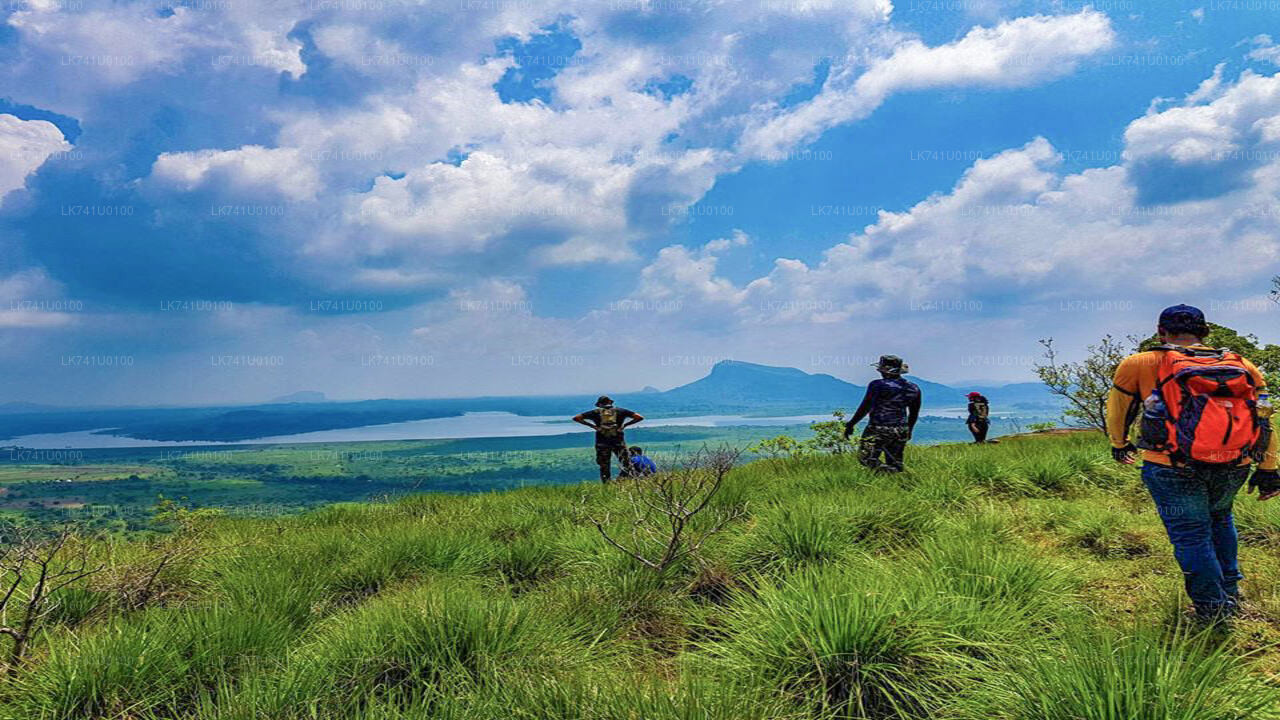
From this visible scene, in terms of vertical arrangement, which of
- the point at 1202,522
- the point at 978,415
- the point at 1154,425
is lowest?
the point at 978,415

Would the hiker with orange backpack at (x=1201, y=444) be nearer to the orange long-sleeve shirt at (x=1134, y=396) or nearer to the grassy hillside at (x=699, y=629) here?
the orange long-sleeve shirt at (x=1134, y=396)

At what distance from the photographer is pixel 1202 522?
11.8 feet

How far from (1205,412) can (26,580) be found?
10.0 m

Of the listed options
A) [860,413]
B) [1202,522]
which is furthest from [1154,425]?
[860,413]

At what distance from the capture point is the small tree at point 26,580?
3391mm

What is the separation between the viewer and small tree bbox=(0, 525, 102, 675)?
11.1 ft

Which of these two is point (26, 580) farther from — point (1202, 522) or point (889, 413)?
point (889, 413)

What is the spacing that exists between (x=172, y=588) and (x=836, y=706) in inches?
262

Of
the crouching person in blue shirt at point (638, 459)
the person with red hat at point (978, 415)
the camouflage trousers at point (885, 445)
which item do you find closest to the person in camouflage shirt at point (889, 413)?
the camouflage trousers at point (885, 445)

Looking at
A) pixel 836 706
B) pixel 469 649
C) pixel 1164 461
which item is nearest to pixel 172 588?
pixel 469 649

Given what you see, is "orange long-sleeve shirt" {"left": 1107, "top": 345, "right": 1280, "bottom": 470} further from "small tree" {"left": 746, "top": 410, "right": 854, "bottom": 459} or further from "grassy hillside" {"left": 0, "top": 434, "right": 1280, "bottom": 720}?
"small tree" {"left": 746, "top": 410, "right": 854, "bottom": 459}

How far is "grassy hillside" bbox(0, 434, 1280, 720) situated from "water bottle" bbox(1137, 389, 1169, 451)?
1109mm

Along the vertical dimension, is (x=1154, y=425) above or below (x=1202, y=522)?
above

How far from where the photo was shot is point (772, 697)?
298 cm
